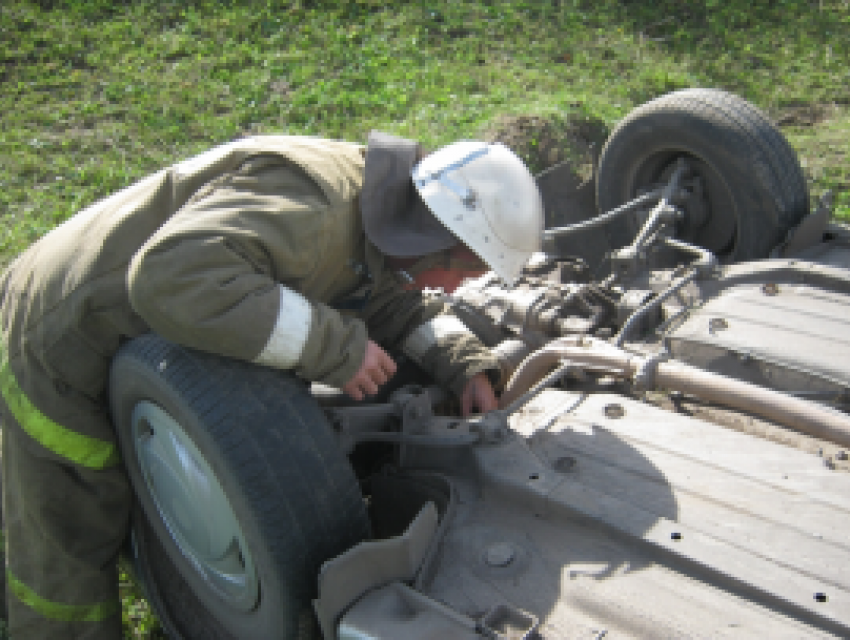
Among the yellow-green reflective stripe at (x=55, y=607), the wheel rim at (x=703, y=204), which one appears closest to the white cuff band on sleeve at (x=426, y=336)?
the yellow-green reflective stripe at (x=55, y=607)

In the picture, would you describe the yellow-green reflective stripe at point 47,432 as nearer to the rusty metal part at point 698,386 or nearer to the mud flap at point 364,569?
the mud flap at point 364,569

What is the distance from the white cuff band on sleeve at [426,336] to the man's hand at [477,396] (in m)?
0.19

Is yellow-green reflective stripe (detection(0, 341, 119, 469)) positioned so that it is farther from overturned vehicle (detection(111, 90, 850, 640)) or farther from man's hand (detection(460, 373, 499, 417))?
man's hand (detection(460, 373, 499, 417))

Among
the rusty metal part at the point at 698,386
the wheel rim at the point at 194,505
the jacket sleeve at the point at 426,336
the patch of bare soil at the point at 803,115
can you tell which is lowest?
the wheel rim at the point at 194,505

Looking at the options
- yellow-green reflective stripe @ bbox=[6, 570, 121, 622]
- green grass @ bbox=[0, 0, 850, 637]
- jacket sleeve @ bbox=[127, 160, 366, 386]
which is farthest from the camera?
green grass @ bbox=[0, 0, 850, 637]

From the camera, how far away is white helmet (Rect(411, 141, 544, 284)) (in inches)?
93.8

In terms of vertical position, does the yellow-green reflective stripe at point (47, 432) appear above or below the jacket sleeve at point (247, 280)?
below

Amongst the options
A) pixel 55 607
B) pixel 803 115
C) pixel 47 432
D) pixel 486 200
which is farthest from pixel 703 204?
pixel 803 115

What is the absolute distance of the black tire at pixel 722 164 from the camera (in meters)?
3.51

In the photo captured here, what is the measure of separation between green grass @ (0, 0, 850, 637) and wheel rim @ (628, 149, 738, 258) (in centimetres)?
202

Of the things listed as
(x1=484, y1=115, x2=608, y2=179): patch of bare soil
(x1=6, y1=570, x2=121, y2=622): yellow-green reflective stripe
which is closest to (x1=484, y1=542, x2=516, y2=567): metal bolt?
(x1=6, y1=570, x2=121, y2=622): yellow-green reflective stripe

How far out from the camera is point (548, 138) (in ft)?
19.0

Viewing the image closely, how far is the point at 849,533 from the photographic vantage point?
1920mm

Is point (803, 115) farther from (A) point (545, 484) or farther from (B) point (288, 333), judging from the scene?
(B) point (288, 333)
